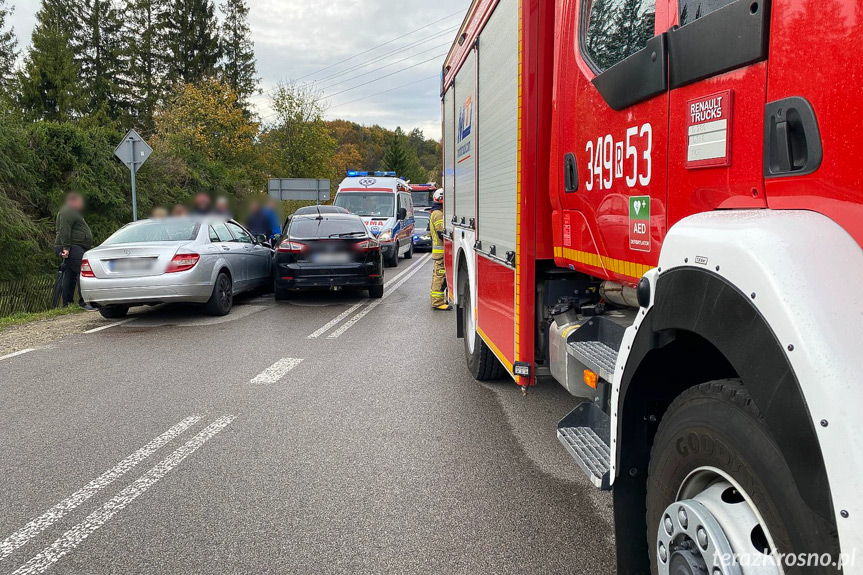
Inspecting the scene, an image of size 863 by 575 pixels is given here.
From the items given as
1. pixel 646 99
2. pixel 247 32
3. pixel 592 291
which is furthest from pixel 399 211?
pixel 247 32

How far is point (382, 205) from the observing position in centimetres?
1917

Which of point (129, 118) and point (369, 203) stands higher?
point (129, 118)

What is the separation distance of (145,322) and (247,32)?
4041cm

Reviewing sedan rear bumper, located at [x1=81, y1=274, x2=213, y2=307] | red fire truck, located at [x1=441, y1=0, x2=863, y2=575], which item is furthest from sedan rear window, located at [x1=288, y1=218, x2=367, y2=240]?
red fire truck, located at [x1=441, y1=0, x2=863, y2=575]

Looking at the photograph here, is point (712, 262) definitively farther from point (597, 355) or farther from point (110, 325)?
point (110, 325)

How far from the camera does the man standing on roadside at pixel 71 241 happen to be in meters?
10.8

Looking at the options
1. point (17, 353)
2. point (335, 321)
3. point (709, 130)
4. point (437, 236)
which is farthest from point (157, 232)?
point (709, 130)

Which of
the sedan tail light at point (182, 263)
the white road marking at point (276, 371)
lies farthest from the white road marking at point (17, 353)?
the white road marking at point (276, 371)

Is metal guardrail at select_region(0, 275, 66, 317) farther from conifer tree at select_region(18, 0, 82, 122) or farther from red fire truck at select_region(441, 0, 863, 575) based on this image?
conifer tree at select_region(18, 0, 82, 122)

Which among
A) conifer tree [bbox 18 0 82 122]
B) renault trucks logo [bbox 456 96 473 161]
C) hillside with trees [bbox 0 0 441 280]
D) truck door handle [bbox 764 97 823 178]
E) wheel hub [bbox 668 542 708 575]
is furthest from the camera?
conifer tree [bbox 18 0 82 122]

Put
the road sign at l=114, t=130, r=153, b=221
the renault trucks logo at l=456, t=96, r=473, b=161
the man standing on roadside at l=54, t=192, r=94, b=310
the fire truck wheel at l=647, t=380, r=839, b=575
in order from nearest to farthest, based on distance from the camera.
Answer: the fire truck wheel at l=647, t=380, r=839, b=575 < the renault trucks logo at l=456, t=96, r=473, b=161 < the man standing on roadside at l=54, t=192, r=94, b=310 < the road sign at l=114, t=130, r=153, b=221

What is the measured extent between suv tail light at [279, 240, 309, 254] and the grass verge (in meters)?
3.36

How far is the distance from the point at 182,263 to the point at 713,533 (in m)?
8.57

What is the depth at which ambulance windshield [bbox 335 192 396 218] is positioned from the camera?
19.0 m
